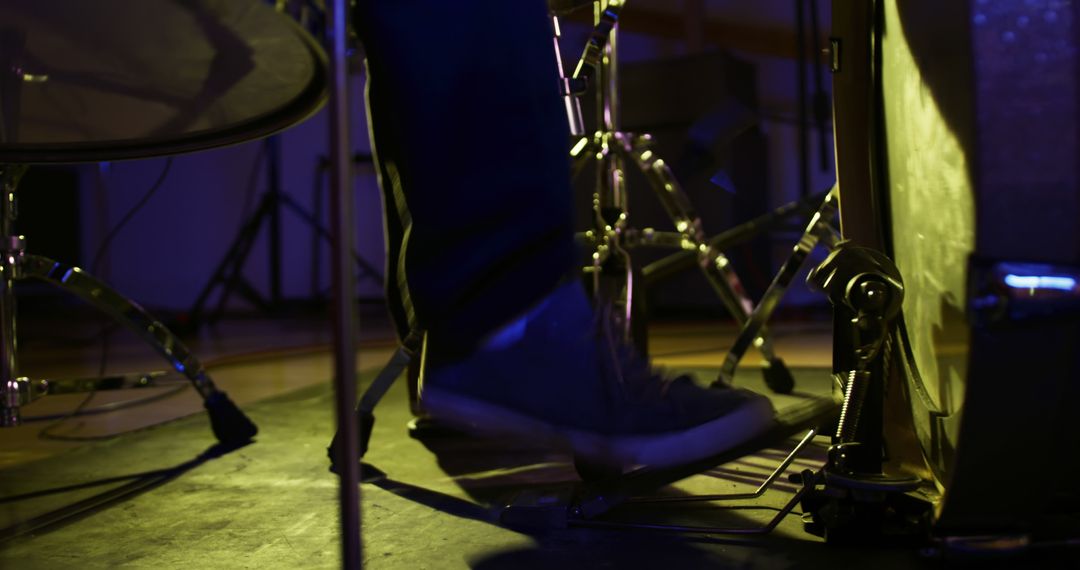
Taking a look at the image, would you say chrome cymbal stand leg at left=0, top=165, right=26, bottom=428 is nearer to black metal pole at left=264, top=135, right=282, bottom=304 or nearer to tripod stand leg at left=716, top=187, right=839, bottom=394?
tripod stand leg at left=716, top=187, right=839, bottom=394

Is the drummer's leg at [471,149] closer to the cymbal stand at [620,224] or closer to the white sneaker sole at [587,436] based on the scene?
the white sneaker sole at [587,436]

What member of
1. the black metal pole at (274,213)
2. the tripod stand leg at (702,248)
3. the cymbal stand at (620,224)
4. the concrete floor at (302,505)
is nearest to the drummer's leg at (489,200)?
the concrete floor at (302,505)

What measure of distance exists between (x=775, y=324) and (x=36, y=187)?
3527mm

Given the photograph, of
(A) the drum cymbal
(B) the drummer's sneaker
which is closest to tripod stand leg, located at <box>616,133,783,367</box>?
(A) the drum cymbal

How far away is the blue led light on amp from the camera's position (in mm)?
516

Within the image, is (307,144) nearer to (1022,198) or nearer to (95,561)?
(95,561)

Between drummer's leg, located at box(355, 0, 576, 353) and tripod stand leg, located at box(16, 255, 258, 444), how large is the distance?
69cm

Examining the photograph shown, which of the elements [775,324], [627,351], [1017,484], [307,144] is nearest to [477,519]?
[627,351]

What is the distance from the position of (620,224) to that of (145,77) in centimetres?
76

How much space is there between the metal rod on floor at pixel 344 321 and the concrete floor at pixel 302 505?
25cm

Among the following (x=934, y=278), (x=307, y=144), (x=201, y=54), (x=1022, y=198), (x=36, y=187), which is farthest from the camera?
(x=307, y=144)

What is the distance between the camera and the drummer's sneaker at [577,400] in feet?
1.97

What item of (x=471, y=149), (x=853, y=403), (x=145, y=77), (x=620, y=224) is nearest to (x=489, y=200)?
(x=471, y=149)

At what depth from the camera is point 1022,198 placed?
0.53 m
